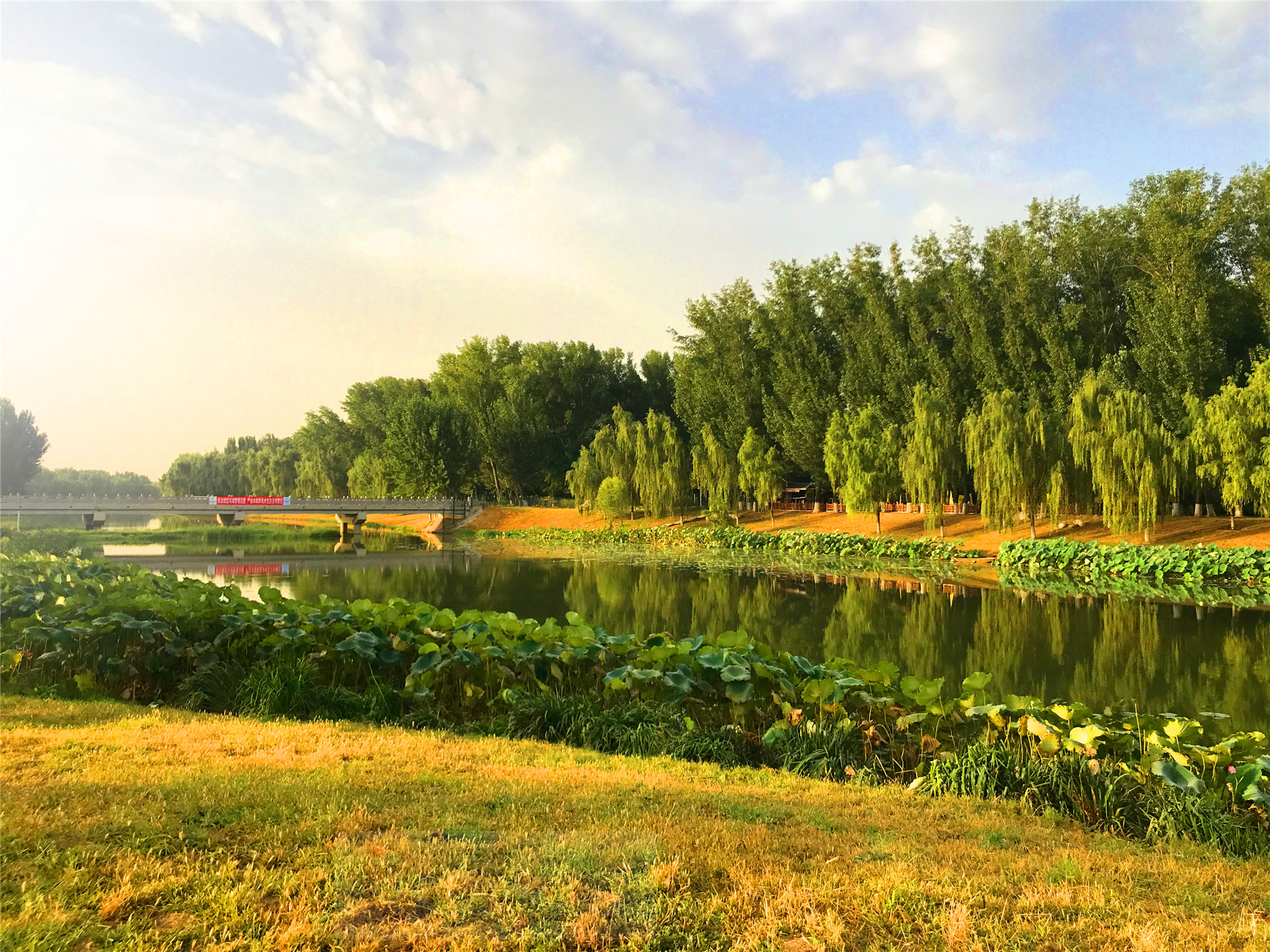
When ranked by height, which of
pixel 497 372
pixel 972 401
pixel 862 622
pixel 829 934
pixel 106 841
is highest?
pixel 497 372

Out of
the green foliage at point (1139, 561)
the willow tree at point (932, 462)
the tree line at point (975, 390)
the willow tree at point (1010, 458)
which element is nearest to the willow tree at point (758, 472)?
the tree line at point (975, 390)

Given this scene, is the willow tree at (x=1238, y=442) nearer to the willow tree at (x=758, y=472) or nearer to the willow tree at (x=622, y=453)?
the willow tree at (x=758, y=472)

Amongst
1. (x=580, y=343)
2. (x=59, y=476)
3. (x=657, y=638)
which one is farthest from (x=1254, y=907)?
(x=580, y=343)

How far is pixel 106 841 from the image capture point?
108 inches

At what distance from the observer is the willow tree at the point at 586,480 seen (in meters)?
41.3

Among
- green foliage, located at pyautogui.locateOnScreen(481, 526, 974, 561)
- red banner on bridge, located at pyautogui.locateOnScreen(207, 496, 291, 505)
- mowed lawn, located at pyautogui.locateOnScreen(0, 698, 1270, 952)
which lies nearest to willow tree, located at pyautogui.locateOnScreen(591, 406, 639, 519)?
green foliage, located at pyautogui.locateOnScreen(481, 526, 974, 561)

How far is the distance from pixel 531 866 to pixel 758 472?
33.3 m

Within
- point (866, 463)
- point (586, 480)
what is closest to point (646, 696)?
point (866, 463)

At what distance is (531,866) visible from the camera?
2768mm

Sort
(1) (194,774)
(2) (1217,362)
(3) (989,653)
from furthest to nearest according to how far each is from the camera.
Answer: (2) (1217,362), (3) (989,653), (1) (194,774)

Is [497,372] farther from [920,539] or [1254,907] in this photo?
[1254,907]

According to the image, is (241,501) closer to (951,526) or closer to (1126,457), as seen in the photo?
(951,526)

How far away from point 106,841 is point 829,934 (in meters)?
2.39

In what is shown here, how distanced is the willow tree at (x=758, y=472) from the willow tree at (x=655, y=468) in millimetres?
3701
